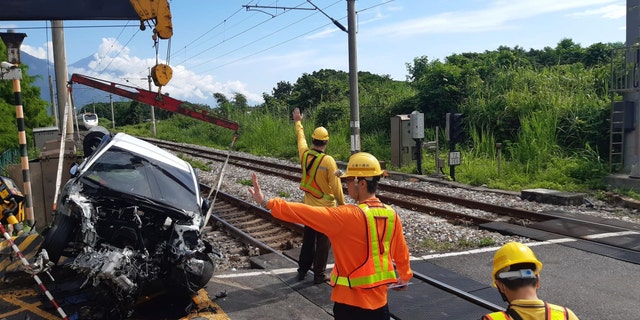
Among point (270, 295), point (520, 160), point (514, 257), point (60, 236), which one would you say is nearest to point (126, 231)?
point (60, 236)

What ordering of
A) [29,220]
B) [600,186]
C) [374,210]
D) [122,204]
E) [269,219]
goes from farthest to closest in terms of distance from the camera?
[600,186]
[269,219]
[29,220]
[122,204]
[374,210]

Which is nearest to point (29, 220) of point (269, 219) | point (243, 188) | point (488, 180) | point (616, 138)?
point (269, 219)

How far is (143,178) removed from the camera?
5621 millimetres

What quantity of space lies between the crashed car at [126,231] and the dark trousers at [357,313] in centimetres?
217

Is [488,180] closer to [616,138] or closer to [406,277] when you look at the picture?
[616,138]

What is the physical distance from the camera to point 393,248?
367 cm

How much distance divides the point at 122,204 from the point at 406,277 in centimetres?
308

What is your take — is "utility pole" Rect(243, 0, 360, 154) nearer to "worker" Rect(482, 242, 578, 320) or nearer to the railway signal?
the railway signal

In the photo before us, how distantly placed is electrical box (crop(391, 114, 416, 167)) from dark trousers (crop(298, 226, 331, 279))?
12789mm

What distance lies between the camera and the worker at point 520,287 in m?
2.30

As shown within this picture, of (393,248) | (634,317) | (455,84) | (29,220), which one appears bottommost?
(634,317)

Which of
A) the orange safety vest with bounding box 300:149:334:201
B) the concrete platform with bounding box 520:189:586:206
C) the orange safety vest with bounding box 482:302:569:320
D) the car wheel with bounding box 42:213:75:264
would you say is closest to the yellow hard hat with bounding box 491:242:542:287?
the orange safety vest with bounding box 482:302:569:320

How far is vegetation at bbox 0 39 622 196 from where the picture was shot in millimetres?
16047

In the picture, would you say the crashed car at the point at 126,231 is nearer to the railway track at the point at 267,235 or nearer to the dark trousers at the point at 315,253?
the dark trousers at the point at 315,253
